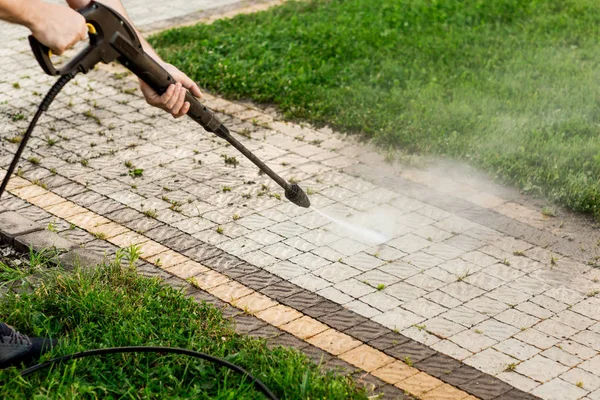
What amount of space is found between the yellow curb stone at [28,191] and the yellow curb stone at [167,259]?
1.28 metres

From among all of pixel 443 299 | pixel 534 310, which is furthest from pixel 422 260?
pixel 534 310

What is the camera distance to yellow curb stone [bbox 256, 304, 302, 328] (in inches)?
196

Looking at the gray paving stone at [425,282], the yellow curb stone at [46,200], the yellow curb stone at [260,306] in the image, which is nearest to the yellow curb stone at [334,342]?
the yellow curb stone at [260,306]

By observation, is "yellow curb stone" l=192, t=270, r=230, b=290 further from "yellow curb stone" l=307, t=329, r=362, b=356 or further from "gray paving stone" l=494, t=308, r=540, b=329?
"gray paving stone" l=494, t=308, r=540, b=329

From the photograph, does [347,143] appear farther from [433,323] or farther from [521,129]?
[433,323]

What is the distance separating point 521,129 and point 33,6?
446 centimetres

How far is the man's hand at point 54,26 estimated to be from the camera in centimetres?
389

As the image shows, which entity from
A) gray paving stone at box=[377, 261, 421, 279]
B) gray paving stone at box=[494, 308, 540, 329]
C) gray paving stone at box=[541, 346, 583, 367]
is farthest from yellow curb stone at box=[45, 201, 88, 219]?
gray paving stone at box=[541, 346, 583, 367]

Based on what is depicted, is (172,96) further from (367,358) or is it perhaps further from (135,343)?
(367,358)

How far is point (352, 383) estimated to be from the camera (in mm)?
4336

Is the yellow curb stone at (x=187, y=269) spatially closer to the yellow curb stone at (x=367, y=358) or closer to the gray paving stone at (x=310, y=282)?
the gray paving stone at (x=310, y=282)

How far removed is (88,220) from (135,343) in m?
1.81

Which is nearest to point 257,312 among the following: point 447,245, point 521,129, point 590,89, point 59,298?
point 59,298

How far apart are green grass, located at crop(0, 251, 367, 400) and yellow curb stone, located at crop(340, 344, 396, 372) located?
255 millimetres
